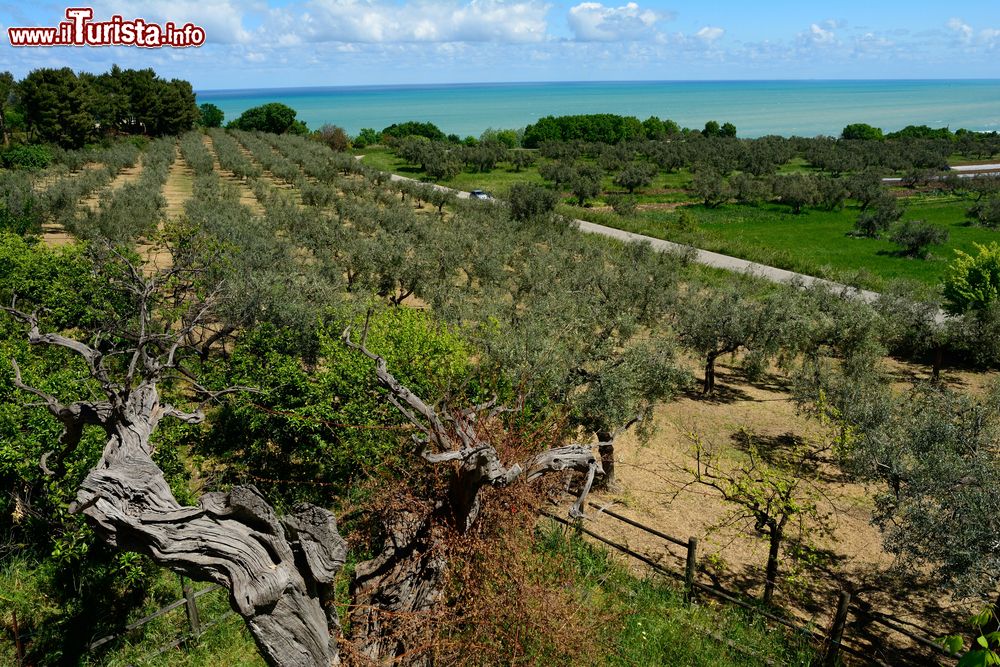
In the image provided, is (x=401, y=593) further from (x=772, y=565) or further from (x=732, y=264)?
(x=732, y=264)

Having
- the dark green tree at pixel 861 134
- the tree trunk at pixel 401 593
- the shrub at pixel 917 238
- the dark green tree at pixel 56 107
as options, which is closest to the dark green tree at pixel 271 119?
the dark green tree at pixel 56 107

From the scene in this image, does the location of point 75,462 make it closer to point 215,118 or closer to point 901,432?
point 901,432

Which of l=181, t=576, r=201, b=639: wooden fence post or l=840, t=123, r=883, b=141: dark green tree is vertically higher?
l=840, t=123, r=883, b=141: dark green tree

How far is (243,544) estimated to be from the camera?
6.07 meters

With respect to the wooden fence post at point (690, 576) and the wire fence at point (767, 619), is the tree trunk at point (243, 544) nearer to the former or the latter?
the wire fence at point (767, 619)

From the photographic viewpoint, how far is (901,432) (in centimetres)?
1193

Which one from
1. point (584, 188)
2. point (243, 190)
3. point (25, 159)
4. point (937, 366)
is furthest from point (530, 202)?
point (25, 159)

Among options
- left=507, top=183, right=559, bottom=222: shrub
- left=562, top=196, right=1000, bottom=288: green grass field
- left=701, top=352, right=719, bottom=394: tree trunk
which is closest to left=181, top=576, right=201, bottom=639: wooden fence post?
left=701, top=352, right=719, bottom=394: tree trunk

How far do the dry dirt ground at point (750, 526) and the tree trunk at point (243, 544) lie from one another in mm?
8996

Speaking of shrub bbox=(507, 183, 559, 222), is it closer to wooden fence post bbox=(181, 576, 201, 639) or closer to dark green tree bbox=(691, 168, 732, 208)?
dark green tree bbox=(691, 168, 732, 208)

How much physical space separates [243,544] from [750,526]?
45.5 feet

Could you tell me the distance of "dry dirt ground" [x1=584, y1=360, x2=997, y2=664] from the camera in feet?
42.3

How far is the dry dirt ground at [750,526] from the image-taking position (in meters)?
12.9

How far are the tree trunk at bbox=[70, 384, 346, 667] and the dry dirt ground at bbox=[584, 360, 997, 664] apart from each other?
8996mm
